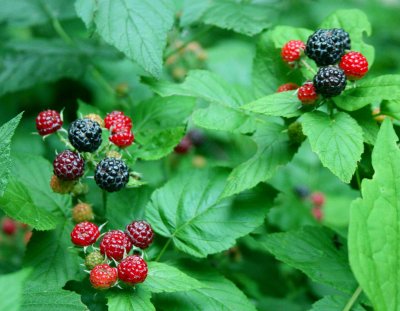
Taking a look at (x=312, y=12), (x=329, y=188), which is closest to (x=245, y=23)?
(x=329, y=188)

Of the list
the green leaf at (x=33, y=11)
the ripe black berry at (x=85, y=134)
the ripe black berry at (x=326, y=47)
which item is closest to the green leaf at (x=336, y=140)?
the ripe black berry at (x=326, y=47)

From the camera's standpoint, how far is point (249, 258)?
380 centimetres

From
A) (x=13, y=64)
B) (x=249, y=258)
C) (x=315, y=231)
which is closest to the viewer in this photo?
(x=315, y=231)

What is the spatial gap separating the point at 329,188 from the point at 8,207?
2796mm

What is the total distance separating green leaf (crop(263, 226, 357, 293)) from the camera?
237 cm

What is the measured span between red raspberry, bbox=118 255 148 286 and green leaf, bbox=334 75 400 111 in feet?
3.12

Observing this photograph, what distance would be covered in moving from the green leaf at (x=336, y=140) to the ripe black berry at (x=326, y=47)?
203 millimetres

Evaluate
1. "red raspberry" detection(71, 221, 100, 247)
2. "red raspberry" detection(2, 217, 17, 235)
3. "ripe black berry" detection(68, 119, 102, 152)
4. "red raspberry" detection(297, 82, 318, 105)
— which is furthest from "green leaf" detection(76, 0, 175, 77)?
"red raspberry" detection(2, 217, 17, 235)

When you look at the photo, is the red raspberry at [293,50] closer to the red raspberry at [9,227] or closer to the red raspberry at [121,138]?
the red raspberry at [121,138]

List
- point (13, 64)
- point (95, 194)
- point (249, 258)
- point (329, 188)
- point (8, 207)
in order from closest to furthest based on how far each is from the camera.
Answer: point (8, 207)
point (95, 194)
point (13, 64)
point (249, 258)
point (329, 188)

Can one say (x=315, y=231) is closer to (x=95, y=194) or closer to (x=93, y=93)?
(x=95, y=194)

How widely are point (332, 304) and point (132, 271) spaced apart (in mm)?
806

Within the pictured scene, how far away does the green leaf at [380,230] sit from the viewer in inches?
71.1

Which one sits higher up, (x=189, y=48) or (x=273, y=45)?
(x=273, y=45)
